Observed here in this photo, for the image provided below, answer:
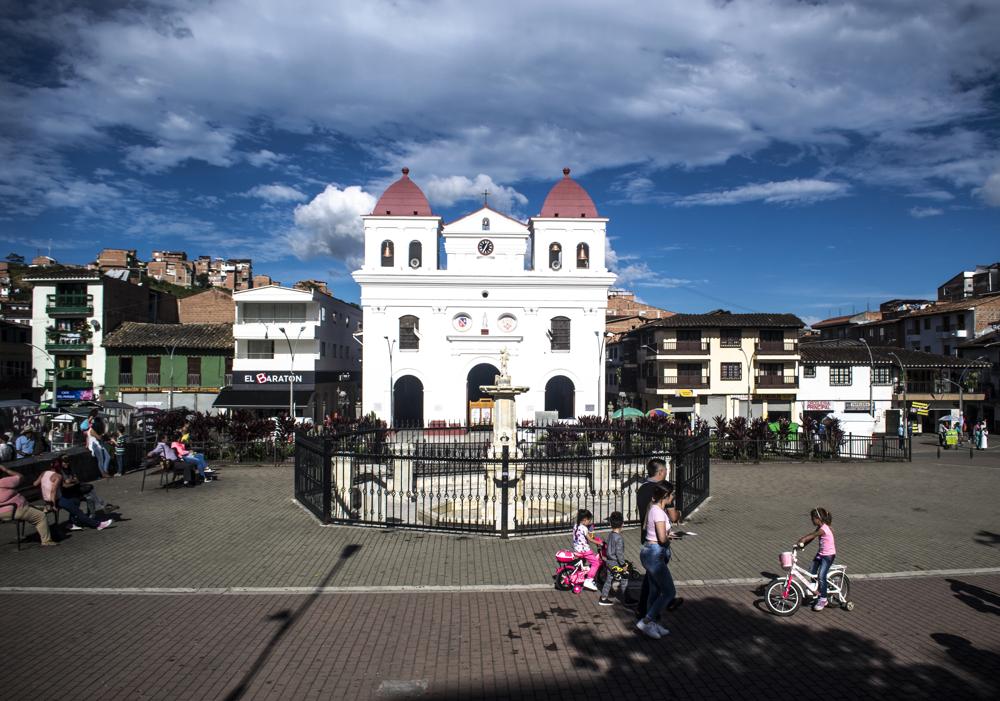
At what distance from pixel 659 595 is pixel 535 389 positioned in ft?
111

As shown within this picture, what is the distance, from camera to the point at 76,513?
1249 centimetres

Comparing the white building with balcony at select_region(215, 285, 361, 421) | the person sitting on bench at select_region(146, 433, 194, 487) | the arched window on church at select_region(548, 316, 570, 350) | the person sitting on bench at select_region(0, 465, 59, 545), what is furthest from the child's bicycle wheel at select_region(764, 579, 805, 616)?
the white building with balcony at select_region(215, 285, 361, 421)

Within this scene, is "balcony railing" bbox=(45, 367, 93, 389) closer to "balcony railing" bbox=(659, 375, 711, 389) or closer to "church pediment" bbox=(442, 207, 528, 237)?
"church pediment" bbox=(442, 207, 528, 237)

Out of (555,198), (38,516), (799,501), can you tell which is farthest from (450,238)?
(38,516)

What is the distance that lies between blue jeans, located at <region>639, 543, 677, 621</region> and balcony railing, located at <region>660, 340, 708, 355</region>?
3907cm

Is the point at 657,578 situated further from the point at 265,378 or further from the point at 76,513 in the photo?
the point at 265,378

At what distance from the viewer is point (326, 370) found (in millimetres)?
46469

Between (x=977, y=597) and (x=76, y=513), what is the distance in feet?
50.1

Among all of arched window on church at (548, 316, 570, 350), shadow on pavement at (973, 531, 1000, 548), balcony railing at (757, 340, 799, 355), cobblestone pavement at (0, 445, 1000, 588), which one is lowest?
shadow on pavement at (973, 531, 1000, 548)

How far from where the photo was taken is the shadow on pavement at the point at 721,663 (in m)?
6.32

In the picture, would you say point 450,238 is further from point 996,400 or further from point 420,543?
point 996,400

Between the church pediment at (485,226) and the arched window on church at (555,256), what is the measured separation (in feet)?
6.78

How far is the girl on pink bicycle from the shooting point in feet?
Result: 30.7

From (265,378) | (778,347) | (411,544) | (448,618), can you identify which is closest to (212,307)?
(265,378)
